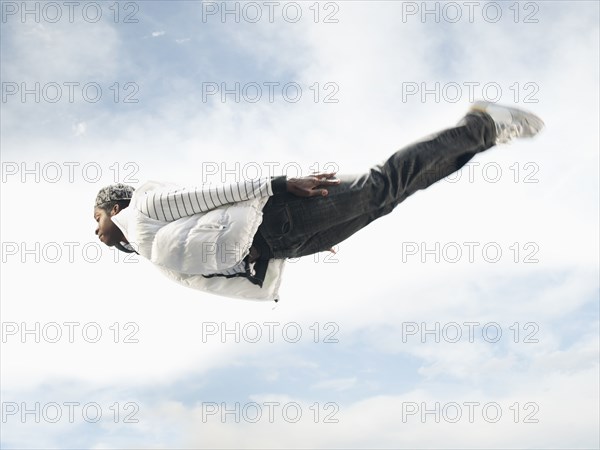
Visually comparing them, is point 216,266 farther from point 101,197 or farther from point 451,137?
point 451,137

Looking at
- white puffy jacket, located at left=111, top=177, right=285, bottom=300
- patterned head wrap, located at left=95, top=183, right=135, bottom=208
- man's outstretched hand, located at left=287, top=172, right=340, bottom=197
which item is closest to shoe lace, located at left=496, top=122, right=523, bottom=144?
man's outstretched hand, located at left=287, top=172, right=340, bottom=197

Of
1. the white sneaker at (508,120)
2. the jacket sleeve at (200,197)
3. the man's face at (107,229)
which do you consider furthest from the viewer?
the man's face at (107,229)

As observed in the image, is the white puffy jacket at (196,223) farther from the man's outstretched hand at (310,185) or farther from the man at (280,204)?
the man's outstretched hand at (310,185)

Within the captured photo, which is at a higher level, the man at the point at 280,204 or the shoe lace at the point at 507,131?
the shoe lace at the point at 507,131

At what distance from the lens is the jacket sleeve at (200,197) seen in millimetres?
5297

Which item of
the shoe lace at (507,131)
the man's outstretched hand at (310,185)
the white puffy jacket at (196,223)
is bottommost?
the white puffy jacket at (196,223)

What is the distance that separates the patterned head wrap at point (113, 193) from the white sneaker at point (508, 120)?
9.47 feet

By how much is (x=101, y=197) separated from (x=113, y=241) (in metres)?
0.38

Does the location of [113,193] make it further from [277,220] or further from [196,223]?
[277,220]

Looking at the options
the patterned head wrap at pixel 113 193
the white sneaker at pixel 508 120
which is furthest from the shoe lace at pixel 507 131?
the patterned head wrap at pixel 113 193

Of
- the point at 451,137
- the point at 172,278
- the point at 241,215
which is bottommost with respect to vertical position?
the point at 172,278

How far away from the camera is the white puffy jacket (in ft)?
17.4

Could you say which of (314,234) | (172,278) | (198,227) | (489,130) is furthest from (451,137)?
(172,278)

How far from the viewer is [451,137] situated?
5324 millimetres
